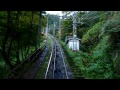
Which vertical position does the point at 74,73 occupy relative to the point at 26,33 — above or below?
below

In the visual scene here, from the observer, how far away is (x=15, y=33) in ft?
68.9

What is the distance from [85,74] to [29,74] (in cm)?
416

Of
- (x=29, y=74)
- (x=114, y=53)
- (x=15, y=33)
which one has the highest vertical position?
(x=15, y=33)
